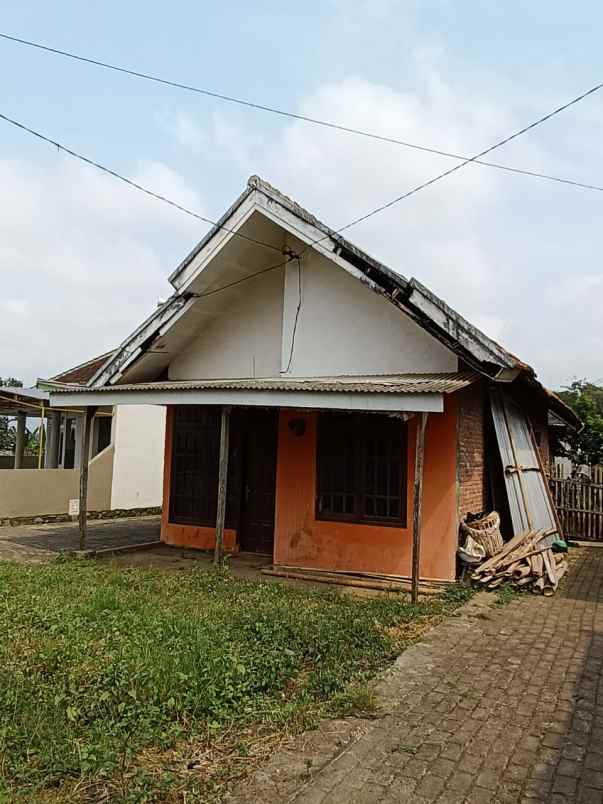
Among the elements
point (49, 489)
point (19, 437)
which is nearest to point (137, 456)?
point (49, 489)

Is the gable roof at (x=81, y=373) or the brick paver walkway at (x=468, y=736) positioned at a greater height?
the gable roof at (x=81, y=373)

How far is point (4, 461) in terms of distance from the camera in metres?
22.3

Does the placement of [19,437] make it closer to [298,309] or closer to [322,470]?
[298,309]

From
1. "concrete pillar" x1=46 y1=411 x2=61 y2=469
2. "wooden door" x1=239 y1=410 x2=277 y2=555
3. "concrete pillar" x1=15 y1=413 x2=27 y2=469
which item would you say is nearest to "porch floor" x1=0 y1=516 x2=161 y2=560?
"wooden door" x1=239 y1=410 x2=277 y2=555

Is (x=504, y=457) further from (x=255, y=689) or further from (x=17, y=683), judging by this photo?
(x=17, y=683)

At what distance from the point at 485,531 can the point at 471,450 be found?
1.18 metres

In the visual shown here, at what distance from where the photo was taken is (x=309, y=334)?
→ 10.2 meters

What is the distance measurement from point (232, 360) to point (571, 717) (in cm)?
797

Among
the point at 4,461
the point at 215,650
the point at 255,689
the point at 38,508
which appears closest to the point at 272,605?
the point at 215,650

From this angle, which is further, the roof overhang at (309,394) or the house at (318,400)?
the house at (318,400)

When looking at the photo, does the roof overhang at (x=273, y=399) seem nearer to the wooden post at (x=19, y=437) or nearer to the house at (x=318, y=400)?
the house at (x=318, y=400)

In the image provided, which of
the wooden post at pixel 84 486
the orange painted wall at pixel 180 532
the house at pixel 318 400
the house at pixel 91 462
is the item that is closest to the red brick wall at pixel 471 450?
the house at pixel 318 400

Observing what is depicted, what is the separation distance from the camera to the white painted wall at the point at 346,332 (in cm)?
932

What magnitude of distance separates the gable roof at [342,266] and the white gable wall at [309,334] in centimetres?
64
